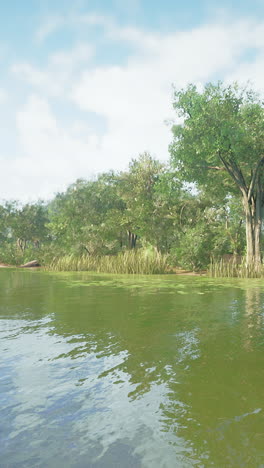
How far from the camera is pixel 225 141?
1867cm

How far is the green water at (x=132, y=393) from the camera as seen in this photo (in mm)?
2557

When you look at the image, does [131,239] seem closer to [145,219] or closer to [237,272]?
[145,219]

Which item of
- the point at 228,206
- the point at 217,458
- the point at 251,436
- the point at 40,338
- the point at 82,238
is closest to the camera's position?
the point at 217,458

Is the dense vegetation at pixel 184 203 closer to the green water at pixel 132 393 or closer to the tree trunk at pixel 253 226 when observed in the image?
the tree trunk at pixel 253 226

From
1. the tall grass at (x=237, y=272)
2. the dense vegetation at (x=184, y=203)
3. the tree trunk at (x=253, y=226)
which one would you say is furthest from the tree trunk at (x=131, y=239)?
the tall grass at (x=237, y=272)

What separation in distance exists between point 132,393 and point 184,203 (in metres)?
23.8

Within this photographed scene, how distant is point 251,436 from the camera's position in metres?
2.74

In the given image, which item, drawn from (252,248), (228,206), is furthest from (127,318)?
(228,206)

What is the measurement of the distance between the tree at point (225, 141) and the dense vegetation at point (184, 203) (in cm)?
5

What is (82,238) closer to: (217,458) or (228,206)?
(228,206)

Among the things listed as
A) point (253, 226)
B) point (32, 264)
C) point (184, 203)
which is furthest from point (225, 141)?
point (32, 264)

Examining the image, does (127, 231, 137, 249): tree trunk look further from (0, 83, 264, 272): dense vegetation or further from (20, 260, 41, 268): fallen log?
(20, 260, 41, 268): fallen log

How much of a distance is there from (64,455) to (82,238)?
28.8m

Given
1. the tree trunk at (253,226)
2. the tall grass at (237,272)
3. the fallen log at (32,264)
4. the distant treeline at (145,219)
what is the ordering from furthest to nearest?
the fallen log at (32,264), the distant treeline at (145,219), the tree trunk at (253,226), the tall grass at (237,272)
